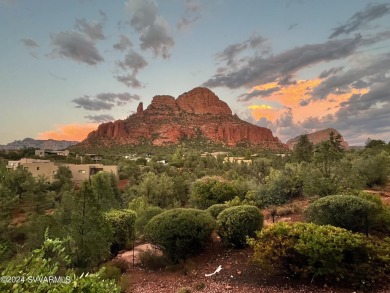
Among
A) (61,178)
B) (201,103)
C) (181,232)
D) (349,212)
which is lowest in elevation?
(181,232)

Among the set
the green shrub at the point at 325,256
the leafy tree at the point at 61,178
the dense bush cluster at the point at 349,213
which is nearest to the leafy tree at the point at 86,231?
the green shrub at the point at 325,256

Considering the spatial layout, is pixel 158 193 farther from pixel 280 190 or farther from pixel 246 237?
pixel 246 237

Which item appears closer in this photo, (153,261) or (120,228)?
(153,261)

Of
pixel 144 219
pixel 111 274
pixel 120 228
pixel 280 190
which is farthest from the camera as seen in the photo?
pixel 280 190

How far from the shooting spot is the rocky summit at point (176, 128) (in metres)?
128

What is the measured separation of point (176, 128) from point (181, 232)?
121 meters

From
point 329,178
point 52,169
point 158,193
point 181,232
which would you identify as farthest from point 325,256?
point 52,169

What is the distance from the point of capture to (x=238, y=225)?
996 cm

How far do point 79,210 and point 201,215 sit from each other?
399 cm

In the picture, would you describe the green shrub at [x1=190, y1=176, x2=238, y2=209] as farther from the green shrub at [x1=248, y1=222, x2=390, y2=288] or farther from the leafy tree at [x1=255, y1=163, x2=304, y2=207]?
the green shrub at [x1=248, y1=222, x2=390, y2=288]

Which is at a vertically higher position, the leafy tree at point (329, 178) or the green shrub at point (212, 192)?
the leafy tree at point (329, 178)

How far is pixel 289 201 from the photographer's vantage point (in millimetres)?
17781

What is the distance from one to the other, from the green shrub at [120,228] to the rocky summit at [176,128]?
102 metres

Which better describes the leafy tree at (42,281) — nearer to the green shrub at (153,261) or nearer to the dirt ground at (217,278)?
the dirt ground at (217,278)
